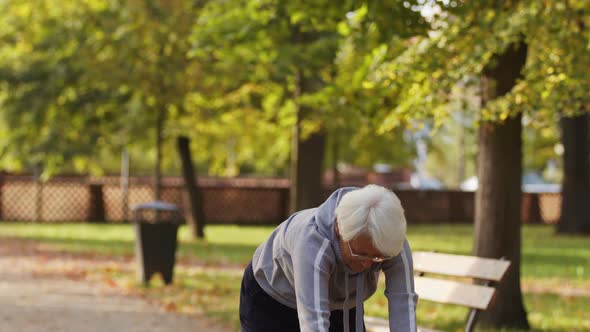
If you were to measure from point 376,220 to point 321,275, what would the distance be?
15.1 inches

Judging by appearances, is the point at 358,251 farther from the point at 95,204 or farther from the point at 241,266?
the point at 95,204

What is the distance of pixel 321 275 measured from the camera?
3.51 metres

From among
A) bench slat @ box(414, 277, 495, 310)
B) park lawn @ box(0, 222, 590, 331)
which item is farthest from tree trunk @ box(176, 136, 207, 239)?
bench slat @ box(414, 277, 495, 310)

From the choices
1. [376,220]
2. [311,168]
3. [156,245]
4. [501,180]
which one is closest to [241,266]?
[156,245]

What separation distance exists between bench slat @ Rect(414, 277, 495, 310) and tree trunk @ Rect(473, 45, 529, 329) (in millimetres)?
2520

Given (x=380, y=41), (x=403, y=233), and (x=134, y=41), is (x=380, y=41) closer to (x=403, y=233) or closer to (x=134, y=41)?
(x=403, y=233)

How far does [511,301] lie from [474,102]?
1988 millimetres

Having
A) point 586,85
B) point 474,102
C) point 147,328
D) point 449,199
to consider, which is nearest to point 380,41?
point 474,102

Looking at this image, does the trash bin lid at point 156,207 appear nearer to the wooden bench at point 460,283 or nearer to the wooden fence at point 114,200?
the wooden bench at point 460,283

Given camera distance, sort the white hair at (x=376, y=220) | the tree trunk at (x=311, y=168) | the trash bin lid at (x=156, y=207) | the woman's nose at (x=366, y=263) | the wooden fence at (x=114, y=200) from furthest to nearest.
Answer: the wooden fence at (x=114, y=200) < the tree trunk at (x=311, y=168) < the trash bin lid at (x=156, y=207) < the woman's nose at (x=366, y=263) < the white hair at (x=376, y=220)

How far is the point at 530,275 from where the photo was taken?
15.3 meters

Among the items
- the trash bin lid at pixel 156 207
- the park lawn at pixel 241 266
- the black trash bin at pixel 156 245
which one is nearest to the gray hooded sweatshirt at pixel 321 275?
the park lawn at pixel 241 266

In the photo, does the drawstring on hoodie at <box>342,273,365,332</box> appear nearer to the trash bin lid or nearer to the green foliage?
the green foliage

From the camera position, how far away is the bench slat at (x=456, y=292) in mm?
6359
